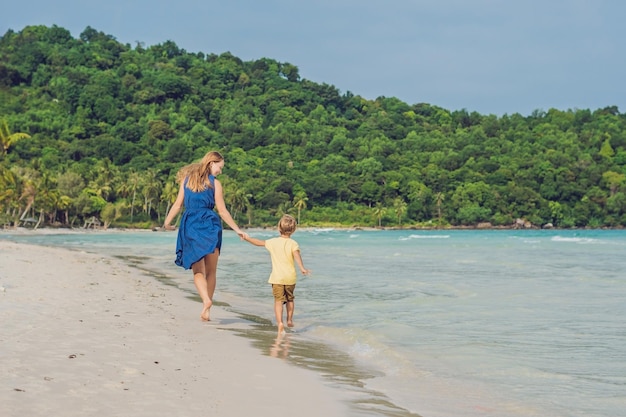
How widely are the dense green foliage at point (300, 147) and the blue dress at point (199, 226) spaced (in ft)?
292

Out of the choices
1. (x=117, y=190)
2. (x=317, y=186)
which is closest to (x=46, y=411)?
(x=117, y=190)

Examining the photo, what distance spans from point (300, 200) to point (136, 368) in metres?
116

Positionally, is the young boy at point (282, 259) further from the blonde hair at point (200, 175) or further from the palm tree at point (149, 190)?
the palm tree at point (149, 190)

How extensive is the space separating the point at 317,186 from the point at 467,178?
27159 mm

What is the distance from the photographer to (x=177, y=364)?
575 centimetres

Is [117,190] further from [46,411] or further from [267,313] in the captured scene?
[46,411]

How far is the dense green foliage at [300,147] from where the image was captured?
118500 mm

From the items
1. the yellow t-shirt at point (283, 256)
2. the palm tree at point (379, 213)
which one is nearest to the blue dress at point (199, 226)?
the yellow t-shirt at point (283, 256)

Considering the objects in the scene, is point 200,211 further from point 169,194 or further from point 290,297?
point 169,194

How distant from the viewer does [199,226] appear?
26.9ft

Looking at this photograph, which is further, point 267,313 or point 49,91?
point 49,91

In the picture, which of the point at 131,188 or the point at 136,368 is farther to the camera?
the point at 131,188

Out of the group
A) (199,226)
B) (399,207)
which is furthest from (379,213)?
(199,226)

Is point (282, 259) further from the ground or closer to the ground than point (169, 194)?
closer to the ground
